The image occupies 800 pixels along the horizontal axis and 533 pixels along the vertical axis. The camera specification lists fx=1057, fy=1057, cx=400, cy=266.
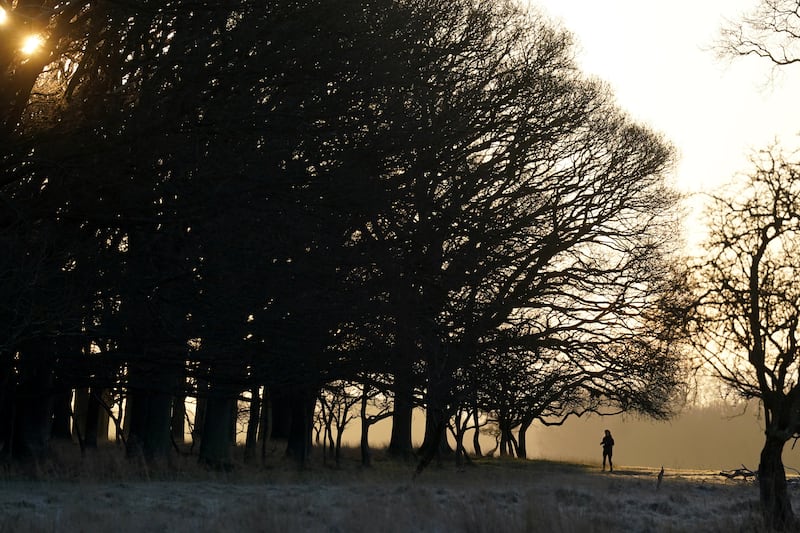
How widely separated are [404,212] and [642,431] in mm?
129044

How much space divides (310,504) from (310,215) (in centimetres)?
457

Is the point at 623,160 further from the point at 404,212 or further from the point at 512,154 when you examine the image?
the point at 404,212

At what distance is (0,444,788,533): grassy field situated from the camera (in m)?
13.4

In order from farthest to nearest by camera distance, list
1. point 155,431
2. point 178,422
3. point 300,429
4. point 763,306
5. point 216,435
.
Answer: point 178,422, point 300,429, point 216,435, point 155,431, point 763,306

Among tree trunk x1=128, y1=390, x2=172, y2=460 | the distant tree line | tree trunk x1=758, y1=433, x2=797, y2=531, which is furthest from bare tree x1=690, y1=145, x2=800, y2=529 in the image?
tree trunk x1=128, y1=390, x2=172, y2=460

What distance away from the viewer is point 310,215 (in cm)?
1714

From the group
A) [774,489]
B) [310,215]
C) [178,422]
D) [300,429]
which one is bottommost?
[774,489]

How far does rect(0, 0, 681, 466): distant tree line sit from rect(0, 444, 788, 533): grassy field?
169cm

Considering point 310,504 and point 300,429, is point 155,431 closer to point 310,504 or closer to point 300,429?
point 300,429

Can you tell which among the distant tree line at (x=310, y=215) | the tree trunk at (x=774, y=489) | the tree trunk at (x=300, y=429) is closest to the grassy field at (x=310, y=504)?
the tree trunk at (x=774, y=489)

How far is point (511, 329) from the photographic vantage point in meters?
27.2

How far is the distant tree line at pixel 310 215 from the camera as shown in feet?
45.5

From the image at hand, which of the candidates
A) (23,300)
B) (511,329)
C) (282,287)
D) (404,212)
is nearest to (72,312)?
(23,300)

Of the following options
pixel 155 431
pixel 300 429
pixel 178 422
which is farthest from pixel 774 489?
pixel 178 422
